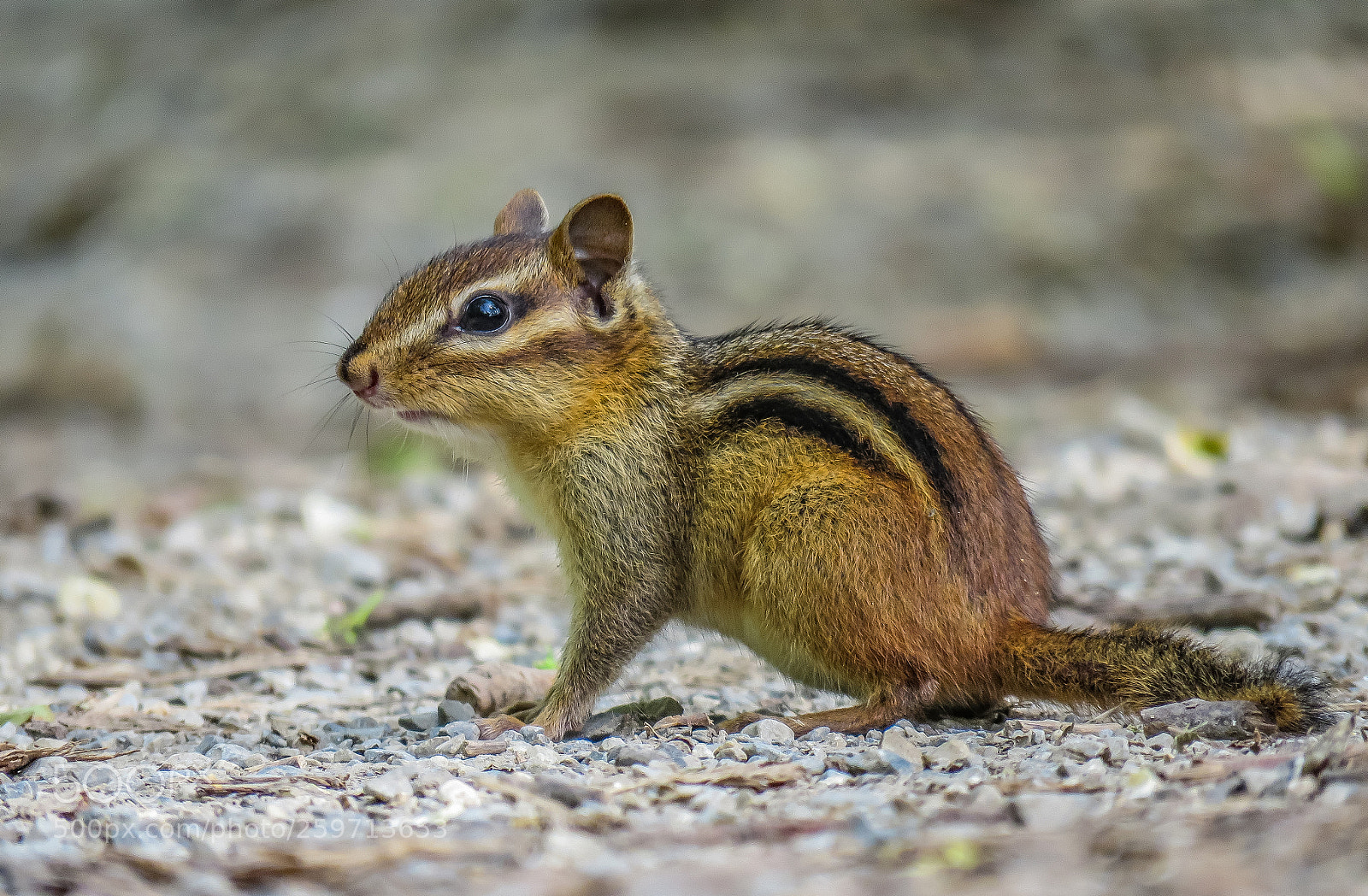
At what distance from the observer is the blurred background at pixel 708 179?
10477 millimetres

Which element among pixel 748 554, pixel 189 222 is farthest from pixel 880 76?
pixel 748 554

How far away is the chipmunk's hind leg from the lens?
12.0ft

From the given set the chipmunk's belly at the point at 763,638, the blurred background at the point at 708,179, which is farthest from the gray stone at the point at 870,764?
the blurred background at the point at 708,179

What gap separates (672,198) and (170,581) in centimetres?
604

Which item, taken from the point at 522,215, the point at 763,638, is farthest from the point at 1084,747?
the point at 522,215

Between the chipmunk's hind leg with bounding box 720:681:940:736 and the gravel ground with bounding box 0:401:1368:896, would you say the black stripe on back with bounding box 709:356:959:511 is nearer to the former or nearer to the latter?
the chipmunk's hind leg with bounding box 720:681:940:736

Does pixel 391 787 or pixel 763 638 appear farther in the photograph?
pixel 763 638

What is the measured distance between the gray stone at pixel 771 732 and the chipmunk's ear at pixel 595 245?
1458 millimetres

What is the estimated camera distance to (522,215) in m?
4.99

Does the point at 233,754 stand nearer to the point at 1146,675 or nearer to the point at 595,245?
the point at 595,245

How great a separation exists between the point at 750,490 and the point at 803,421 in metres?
0.25

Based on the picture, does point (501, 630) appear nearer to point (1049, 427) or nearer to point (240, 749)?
point (240, 749)

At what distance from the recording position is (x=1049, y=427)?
8844 millimetres

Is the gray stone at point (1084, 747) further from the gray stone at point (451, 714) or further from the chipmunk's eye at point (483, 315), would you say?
the chipmunk's eye at point (483, 315)
